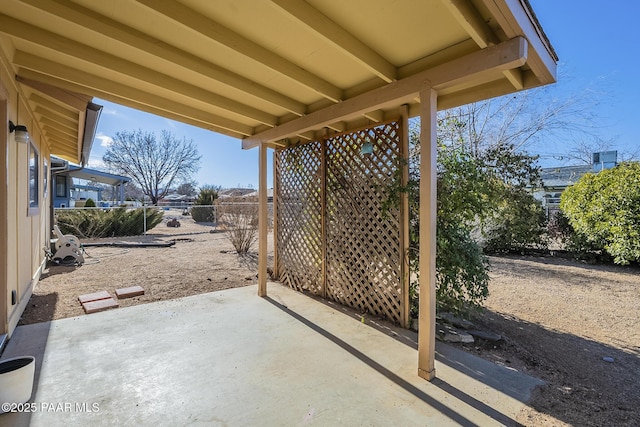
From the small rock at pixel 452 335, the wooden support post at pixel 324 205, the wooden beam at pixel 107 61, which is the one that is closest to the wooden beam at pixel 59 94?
the wooden beam at pixel 107 61

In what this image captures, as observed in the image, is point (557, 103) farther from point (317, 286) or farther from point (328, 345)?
point (328, 345)

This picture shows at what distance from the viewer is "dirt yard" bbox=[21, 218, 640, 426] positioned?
2.22 meters

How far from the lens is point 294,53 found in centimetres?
245

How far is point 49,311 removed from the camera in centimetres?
376

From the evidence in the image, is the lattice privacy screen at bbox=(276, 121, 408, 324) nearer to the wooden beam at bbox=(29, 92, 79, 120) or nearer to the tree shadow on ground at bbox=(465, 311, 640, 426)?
the tree shadow on ground at bbox=(465, 311, 640, 426)

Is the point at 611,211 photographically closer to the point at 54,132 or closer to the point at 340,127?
the point at 340,127

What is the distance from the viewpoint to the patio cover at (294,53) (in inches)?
75.2

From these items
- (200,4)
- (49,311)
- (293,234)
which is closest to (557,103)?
(293,234)

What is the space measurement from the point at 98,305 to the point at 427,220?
13.4 feet

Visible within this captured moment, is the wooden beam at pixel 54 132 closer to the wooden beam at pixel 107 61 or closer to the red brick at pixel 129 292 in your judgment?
the red brick at pixel 129 292

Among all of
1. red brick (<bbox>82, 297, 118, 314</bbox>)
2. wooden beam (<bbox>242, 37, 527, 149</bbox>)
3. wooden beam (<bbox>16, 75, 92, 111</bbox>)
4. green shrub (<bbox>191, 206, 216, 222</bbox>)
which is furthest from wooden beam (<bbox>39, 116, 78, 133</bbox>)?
green shrub (<bbox>191, 206, 216, 222</bbox>)

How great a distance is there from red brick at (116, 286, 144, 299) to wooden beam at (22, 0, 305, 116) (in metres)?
3.37

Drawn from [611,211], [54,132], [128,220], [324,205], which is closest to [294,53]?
[324,205]

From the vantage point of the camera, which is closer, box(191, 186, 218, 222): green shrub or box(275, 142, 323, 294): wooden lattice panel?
box(275, 142, 323, 294): wooden lattice panel
